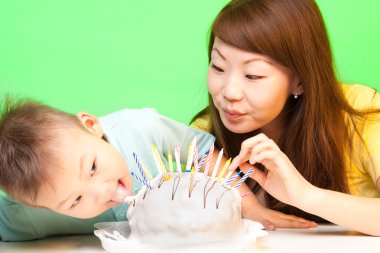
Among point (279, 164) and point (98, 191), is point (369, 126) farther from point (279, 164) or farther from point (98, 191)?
point (98, 191)

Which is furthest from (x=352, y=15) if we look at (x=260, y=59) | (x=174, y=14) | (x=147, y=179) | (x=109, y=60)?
(x=147, y=179)

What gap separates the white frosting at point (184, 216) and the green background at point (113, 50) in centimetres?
127

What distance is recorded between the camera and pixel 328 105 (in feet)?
5.64

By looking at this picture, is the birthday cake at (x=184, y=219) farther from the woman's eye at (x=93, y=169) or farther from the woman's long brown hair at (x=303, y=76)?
the woman's long brown hair at (x=303, y=76)

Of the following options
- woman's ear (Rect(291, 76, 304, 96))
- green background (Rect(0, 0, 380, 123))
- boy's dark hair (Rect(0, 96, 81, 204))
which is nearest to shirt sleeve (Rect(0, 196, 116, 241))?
boy's dark hair (Rect(0, 96, 81, 204))

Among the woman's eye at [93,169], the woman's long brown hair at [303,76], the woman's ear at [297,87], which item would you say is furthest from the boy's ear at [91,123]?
the woman's ear at [297,87]

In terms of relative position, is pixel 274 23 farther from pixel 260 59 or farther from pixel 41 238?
pixel 41 238

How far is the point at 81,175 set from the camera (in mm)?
1334

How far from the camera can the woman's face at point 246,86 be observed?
1595 mm

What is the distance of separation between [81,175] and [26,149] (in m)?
0.12

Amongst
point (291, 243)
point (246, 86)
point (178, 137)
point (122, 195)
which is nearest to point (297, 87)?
point (246, 86)

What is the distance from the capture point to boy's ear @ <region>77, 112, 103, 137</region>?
1.50 m

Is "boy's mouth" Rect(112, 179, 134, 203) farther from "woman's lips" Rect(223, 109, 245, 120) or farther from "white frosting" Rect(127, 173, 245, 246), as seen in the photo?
"woman's lips" Rect(223, 109, 245, 120)

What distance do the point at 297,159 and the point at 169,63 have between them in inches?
39.3
